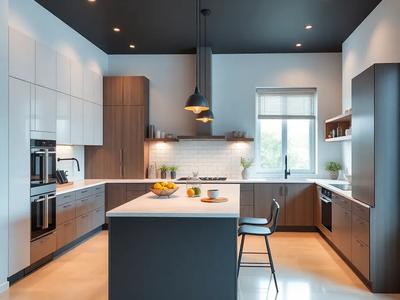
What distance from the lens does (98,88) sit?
232 inches

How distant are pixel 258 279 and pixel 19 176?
2.81 meters

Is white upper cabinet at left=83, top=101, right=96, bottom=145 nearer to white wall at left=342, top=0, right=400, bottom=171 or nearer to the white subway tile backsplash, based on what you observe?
the white subway tile backsplash

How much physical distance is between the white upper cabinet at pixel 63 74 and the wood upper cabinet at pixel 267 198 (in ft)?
11.2

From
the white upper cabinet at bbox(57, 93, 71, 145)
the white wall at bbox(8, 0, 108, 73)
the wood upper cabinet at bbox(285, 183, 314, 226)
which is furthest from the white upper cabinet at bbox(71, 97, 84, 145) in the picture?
the wood upper cabinet at bbox(285, 183, 314, 226)

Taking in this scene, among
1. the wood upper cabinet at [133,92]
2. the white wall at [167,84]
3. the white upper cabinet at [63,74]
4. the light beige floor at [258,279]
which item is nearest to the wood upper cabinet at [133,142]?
the wood upper cabinet at [133,92]

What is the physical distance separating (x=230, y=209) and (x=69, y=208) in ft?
9.00

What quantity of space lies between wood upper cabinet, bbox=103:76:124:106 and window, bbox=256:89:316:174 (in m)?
2.64

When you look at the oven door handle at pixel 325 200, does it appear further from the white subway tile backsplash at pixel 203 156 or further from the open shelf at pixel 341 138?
the white subway tile backsplash at pixel 203 156

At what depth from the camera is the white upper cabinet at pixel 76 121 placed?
16.3ft

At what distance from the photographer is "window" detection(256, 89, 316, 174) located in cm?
643

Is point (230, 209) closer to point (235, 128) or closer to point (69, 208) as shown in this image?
point (69, 208)

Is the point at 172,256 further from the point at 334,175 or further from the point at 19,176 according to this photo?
the point at 334,175

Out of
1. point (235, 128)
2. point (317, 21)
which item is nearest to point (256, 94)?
point (235, 128)

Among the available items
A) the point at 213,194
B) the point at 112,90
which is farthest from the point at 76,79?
the point at 213,194
